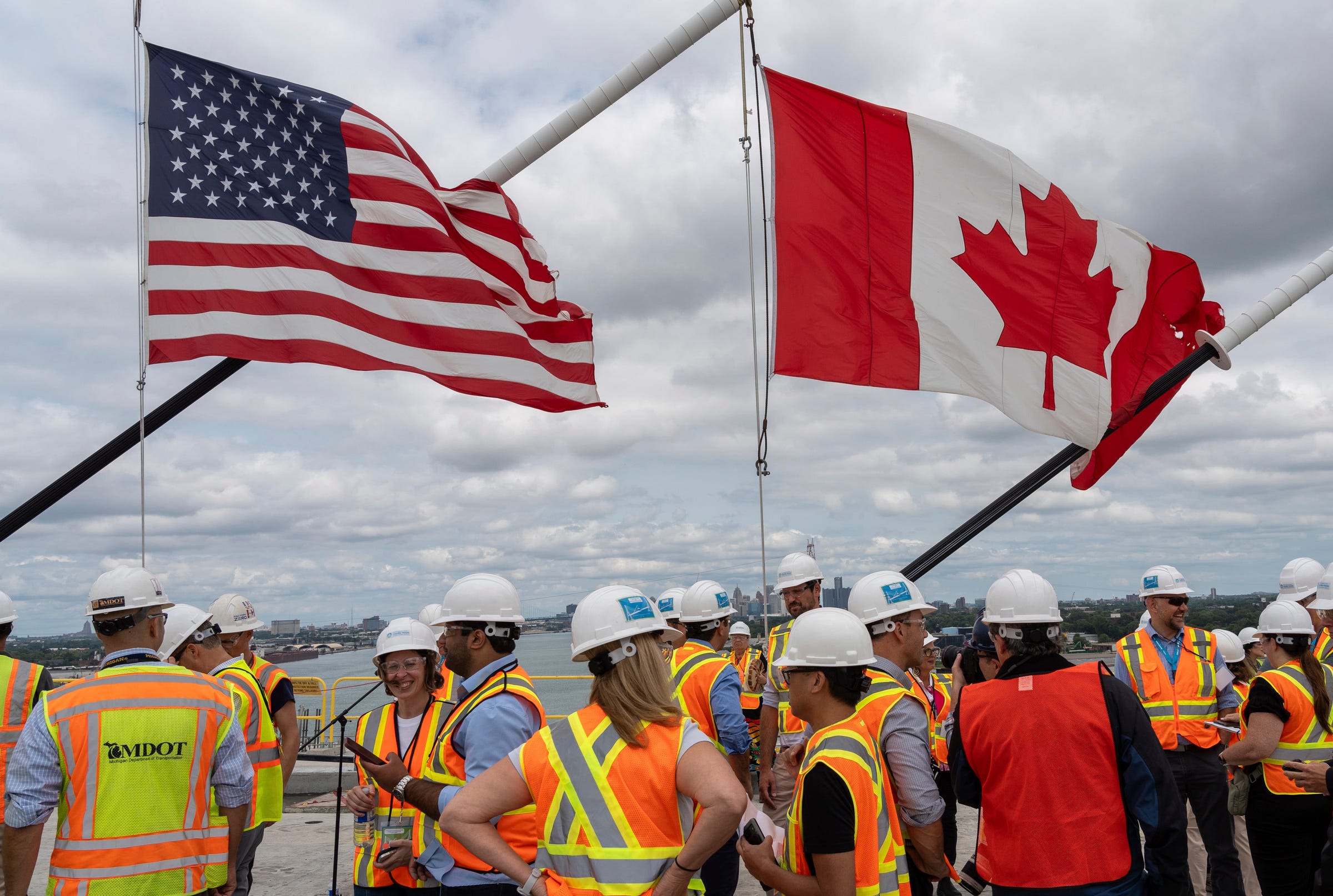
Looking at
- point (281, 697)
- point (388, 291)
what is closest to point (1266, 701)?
point (281, 697)

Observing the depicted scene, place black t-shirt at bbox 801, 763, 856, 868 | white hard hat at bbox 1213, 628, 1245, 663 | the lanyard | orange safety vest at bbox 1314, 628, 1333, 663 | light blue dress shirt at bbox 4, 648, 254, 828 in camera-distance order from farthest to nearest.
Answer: white hard hat at bbox 1213, 628, 1245, 663
orange safety vest at bbox 1314, 628, 1333, 663
the lanyard
light blue dress shirt at bbox 4, 648, 254, 828
black t-shirt at bbox 801, 763, 856, 868

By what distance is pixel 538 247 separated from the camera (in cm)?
830

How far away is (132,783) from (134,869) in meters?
0.34

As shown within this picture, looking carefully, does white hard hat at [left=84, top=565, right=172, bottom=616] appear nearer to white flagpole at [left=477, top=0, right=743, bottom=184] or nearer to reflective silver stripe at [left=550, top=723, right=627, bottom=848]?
reflective silver stripe at [left=550, top=723, right=627, bottom=848]

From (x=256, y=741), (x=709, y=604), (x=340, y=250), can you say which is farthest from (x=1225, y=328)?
(x=256, y=741)

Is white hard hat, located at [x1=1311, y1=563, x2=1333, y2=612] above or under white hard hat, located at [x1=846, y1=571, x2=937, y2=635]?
under

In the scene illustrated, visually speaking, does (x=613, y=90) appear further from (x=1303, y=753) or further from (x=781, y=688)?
(x=1303, y=753)

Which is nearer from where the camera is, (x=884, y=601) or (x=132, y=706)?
(x=132, y=706)

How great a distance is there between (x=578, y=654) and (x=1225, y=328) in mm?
6938

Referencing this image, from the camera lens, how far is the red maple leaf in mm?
7199

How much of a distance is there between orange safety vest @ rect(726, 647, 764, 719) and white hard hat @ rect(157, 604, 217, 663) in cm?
329

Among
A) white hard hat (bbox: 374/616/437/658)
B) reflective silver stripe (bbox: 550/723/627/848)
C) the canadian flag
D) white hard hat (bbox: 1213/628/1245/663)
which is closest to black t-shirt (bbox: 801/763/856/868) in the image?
reflective silver stripe (bbox: 550/723/627/848)

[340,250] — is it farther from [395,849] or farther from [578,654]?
[578,654]

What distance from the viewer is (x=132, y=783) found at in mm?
3783
